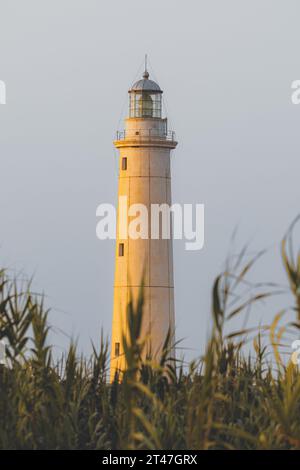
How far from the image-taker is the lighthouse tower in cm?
4131

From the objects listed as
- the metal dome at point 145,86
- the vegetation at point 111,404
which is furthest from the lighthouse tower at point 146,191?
the vegetation at point 111,404

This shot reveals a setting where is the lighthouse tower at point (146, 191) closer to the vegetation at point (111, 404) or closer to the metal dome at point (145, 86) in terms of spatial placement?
the metal dome at point (145, 86)

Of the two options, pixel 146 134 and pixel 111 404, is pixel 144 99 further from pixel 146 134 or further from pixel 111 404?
pixel 111 404

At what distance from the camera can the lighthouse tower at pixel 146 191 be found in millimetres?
41312

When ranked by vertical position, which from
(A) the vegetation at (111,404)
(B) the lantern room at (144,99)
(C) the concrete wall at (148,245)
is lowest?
(A) the vegetation at (111,404)

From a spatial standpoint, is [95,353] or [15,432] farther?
[95,353]

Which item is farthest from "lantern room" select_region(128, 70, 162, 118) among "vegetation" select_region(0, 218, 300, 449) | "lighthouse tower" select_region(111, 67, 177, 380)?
"vegetation" select_region(0, 218, 300, 449)

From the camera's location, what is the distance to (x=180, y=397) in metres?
14.4

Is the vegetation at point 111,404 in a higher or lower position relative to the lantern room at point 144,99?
lower

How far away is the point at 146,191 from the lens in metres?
41.8

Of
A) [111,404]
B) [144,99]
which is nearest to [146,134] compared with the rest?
[144,99]
